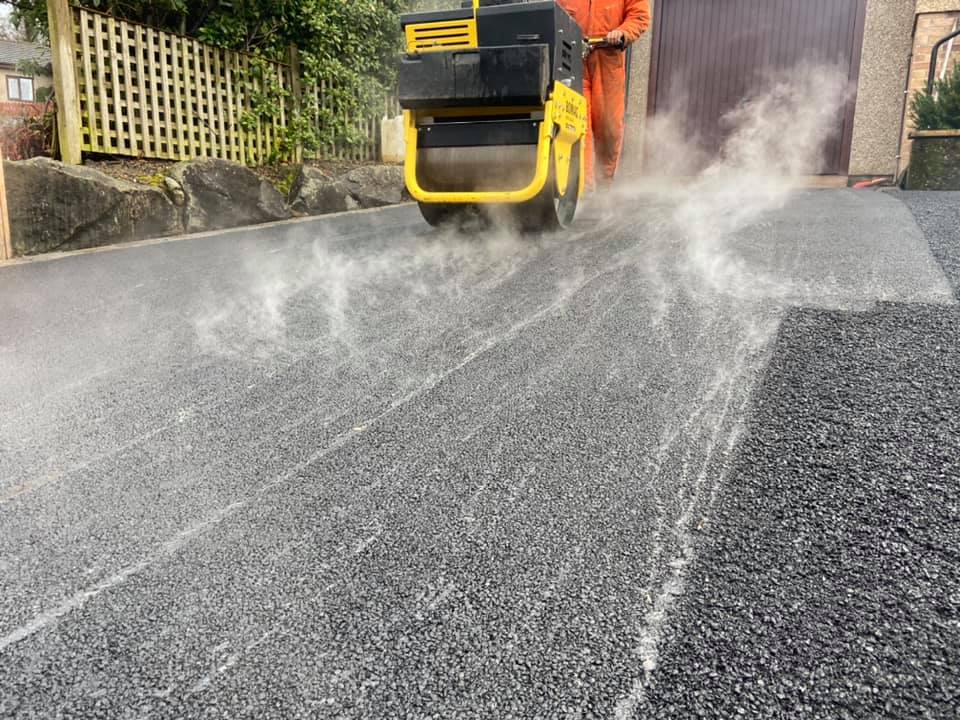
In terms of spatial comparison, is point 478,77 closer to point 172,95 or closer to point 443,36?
point 443,36

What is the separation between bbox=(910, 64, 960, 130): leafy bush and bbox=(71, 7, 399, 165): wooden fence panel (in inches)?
246

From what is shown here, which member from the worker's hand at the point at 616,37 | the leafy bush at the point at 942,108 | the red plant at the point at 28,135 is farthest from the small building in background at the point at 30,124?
the leafy bush at the point at 942,108

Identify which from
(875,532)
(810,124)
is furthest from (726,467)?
(810,124)

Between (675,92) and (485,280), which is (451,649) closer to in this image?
(485,280)

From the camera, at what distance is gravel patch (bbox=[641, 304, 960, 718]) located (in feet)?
3.40

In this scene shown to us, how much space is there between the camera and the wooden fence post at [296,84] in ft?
25.9

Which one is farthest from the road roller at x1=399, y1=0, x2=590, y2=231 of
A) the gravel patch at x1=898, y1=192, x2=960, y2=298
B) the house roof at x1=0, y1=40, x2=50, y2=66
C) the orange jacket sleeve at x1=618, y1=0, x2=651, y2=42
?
the house roof at x1=0, y1=40, x2=50, y2=66

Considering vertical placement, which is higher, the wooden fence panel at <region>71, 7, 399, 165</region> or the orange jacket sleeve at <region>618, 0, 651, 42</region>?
the orange jacket sleeve at <region>618, 0, 651, 42</region>

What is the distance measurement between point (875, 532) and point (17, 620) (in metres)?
1.53

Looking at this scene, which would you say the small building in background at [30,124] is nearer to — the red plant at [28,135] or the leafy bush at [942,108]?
the red plant at [28,135]

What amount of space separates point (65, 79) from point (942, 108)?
25.3 feet

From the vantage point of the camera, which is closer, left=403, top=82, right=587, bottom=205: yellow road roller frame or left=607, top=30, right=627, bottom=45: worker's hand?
left=403, top=82, right=587, bottom=205: yellow road roller frame

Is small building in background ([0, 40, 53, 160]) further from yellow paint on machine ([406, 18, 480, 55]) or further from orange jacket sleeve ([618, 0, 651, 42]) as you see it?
orange jacket sleeve ([618, 0, 651, 42])

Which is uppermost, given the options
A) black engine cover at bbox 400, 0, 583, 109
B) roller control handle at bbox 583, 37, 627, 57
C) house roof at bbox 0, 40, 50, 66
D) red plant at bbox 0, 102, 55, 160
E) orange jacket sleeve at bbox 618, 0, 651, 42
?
house roof at bbox 0, 40, 50, 66
